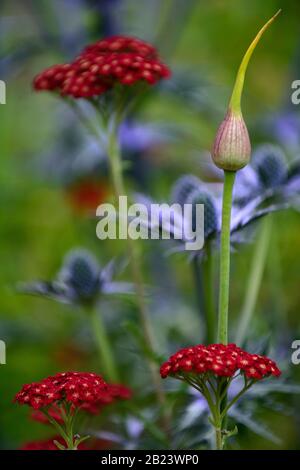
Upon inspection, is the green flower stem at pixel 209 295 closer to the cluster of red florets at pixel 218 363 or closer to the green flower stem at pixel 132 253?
the green flower stem at pixel 132 253

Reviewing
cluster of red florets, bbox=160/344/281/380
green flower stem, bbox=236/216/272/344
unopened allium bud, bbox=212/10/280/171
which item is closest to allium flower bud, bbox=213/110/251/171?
unopened allium bud, bbox=212/10/280/171

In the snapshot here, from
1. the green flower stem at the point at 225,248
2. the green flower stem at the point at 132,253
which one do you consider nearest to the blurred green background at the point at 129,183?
the green flower stem at the point at 132,253

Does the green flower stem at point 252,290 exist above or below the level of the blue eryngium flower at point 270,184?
below

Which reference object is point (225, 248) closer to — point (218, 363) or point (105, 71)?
point (218, 363)

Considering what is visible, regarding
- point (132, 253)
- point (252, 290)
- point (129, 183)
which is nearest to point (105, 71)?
point (132, 253)

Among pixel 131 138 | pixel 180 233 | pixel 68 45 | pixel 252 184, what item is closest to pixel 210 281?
pixel 180 233
